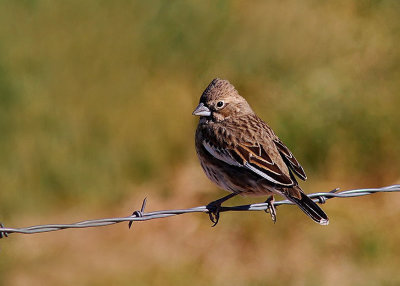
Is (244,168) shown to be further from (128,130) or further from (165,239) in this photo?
Answer: (128,130)

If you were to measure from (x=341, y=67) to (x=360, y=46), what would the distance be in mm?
580

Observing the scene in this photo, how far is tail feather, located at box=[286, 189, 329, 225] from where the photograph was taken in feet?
19.0

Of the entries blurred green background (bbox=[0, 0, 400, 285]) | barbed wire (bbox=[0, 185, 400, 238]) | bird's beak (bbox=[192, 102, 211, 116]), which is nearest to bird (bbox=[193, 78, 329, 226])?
bird's beak (bbox=[192, 102, 211, 116])

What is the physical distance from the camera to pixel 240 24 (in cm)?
1318

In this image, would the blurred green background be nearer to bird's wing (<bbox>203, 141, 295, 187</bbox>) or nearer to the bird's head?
the bird's head

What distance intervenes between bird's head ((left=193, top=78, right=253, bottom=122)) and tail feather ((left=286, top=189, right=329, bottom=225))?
1.40 metres

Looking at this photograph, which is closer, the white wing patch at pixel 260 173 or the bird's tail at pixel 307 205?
the bird's tail at pixel 307 205

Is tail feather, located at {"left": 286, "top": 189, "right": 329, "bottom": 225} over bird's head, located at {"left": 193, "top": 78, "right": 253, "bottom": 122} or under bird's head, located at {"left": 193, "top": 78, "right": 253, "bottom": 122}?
under

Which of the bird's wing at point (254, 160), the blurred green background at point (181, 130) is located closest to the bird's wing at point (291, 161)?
the bird's wing at point (254, 160)

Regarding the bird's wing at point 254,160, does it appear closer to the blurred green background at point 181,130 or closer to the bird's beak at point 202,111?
the bird's beak at point 202,111

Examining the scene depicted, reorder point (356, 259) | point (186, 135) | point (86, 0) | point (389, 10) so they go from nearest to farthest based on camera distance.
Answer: point (356, 259) → point (186, 135) → point (389, 10) → point (86, 0)

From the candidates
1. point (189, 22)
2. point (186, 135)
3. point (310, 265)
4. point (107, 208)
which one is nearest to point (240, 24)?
point (189, 22)

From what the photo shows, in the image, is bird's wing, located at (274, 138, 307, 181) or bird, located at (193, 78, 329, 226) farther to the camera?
bird's wing, located at (274, 138, 307, 181)

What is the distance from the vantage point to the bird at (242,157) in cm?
616
